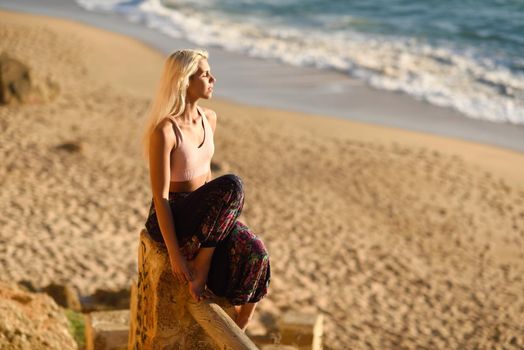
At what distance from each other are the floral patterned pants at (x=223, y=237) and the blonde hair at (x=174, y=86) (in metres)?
0.33

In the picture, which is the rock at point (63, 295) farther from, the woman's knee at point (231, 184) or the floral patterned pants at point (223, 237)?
the woman's knee at point (231, 184)

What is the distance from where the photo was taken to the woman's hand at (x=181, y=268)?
151 inches

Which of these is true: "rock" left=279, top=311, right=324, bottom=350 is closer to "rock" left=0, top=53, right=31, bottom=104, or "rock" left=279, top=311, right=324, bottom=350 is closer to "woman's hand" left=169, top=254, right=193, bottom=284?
"woman's hand" left=169, top=254, right=193, bottom=284

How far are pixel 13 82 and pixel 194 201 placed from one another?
31.8ft

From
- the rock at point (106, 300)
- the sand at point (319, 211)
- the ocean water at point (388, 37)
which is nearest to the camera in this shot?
the rock at point (106, 300)

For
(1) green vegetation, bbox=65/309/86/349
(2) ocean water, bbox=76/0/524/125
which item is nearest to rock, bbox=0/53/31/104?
(1) green vegetation, bbox=65/309/86/349

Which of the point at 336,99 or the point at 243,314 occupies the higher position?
the point at 243,314

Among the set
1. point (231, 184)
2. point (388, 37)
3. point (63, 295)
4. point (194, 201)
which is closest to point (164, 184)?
point (194, 201)

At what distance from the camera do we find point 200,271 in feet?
12.8

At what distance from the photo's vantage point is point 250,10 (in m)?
25.8

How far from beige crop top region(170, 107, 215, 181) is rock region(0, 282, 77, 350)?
1548 millimetres

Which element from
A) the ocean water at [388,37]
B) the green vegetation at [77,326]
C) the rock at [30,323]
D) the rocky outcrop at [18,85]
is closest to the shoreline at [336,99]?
the ocean water at [388,37]

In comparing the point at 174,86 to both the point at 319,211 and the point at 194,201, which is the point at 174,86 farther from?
the point at 319,211

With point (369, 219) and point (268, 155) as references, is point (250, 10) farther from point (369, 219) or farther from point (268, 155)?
point (369, 219)
